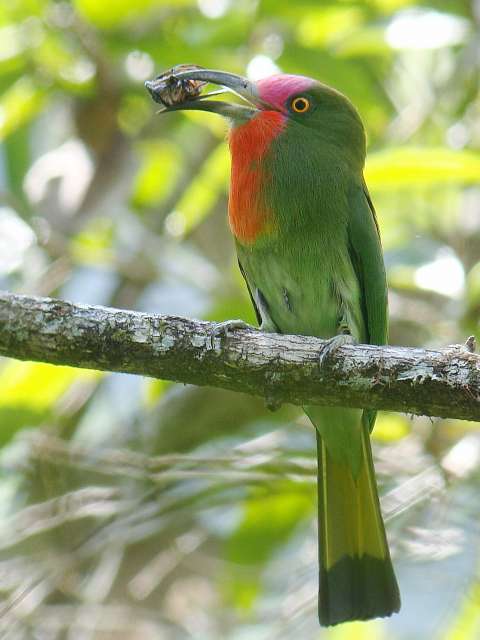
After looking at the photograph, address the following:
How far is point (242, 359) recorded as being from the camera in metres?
2.59

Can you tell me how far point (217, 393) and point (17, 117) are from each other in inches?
53.7

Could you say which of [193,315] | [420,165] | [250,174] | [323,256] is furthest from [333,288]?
[193,315]

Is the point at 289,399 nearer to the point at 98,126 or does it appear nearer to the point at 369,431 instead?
the point at 369,431

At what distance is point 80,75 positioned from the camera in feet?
14.2

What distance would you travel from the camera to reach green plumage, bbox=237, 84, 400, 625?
325 cm

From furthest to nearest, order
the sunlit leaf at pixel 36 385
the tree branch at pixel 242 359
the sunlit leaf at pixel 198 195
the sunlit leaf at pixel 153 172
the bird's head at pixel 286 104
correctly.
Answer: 1. the sunlit leaf at pixel 153 172
2. the sunlit leaf at pixel 198 195
3. the sunlit leaf at pixel 36 385
4. the bird's head at pixel 286 104
5. the tree branch at pixel 242 359

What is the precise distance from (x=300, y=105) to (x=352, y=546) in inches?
54.2

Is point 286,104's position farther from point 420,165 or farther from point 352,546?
point 352,546

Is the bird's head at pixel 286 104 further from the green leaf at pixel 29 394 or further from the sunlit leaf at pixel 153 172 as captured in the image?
the sunlit leaf at pixel 153 172

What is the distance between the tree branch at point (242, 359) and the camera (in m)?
2.47

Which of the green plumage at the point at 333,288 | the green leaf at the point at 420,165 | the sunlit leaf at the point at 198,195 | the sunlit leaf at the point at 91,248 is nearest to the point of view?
the green plumage at the point at 333,288

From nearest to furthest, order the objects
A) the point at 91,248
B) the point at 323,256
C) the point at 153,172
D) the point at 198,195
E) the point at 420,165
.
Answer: the point at 323,256 → the point at 420,165 → the point at 91,248 → the point at 198,195 → the point at 153,172

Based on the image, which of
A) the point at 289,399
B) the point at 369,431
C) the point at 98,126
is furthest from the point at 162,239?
the point at 289,399

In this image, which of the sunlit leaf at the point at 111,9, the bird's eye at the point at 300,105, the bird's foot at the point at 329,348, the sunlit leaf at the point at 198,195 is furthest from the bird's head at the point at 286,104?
the bird's foot at the point at 329,348
